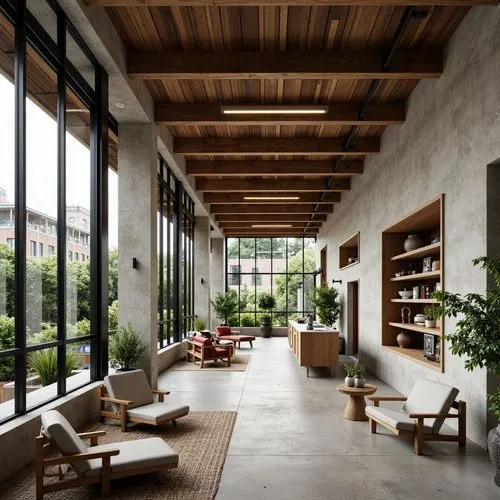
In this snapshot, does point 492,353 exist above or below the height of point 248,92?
below

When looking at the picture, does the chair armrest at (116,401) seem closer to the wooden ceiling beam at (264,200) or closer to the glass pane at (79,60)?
the glass pane at (79,60)

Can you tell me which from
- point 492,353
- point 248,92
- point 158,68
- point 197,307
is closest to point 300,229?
point 197,307

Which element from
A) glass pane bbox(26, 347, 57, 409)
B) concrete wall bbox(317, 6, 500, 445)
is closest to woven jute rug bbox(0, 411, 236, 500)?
glass pane bbox(26, 347, 57, 409)

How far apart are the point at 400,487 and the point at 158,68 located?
5.56 m

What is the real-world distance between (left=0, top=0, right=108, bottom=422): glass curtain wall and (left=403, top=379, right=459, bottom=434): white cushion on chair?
399cm

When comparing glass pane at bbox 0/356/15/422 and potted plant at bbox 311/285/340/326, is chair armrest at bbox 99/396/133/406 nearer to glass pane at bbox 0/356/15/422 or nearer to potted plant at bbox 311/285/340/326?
glass pane at bbox 0/356/15/422

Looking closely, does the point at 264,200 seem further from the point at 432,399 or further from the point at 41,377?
the point at 41,377

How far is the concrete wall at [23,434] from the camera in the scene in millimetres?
4723

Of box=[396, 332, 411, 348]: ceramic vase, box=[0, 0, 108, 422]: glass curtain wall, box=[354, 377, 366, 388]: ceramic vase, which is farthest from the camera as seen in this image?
box=[396, 332, 411, 348]: ceramic vase

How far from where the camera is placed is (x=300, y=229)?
76.2 ft

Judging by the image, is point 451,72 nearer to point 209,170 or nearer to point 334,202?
point 209,170

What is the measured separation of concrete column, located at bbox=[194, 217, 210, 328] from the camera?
18.5 m

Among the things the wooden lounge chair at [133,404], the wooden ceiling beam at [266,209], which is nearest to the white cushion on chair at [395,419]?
the wooden lounge chair at [133,404]

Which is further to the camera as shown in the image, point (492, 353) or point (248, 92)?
point (248, 92)
